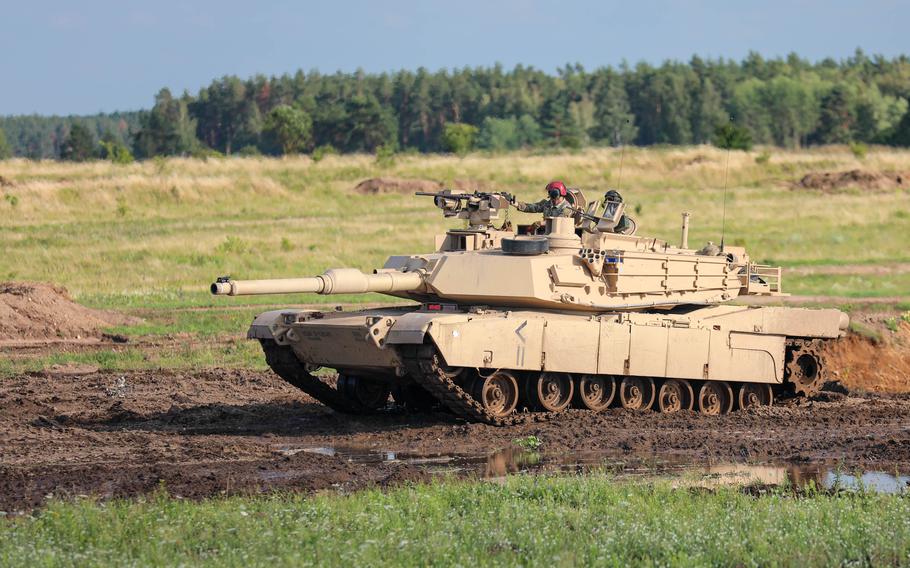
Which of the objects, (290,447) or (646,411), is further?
(646,411)

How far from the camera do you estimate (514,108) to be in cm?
11325

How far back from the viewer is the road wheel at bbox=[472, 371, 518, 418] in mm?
17547

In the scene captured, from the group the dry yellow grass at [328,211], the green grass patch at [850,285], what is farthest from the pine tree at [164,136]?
the green grass patch at [850,285]

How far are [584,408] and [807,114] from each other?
93.7 m

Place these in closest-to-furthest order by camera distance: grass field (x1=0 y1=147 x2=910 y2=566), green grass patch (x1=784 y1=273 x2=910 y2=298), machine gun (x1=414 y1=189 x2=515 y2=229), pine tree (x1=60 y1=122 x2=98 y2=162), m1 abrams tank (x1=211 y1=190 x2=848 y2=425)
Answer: grass field (x1=0 y1=147 x2=910 y2=566), m1 abrams tank (x1=211 y1=190 x2=848 y2=425), machine gun (x1=414 y1=189 x2=515 y2=229), green grass patch (x1=784 y1=273 x2=910 y2=298), pine tree (x1=60 y1=122 x2=98 y2=162)

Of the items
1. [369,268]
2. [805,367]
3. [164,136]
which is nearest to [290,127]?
[164,136]

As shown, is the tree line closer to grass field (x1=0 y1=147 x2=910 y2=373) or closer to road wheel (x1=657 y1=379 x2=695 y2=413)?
grass field (x1=0 y1=147 x2=910 y2=373)

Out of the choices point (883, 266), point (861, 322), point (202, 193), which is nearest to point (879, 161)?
point (883, 266)

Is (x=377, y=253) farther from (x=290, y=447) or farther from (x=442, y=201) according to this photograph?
(x=290, y=447)

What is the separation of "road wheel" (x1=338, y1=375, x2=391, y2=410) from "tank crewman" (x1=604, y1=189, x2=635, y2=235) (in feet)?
13.1

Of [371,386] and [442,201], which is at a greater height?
[442,201]

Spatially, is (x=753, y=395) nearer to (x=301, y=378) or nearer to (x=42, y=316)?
(x=301, y=378)

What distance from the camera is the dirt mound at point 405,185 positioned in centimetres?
5556

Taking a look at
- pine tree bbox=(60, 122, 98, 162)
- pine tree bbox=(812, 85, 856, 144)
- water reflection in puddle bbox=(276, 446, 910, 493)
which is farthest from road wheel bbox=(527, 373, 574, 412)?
pine tree bbox=(812, 85, 856, 144)
